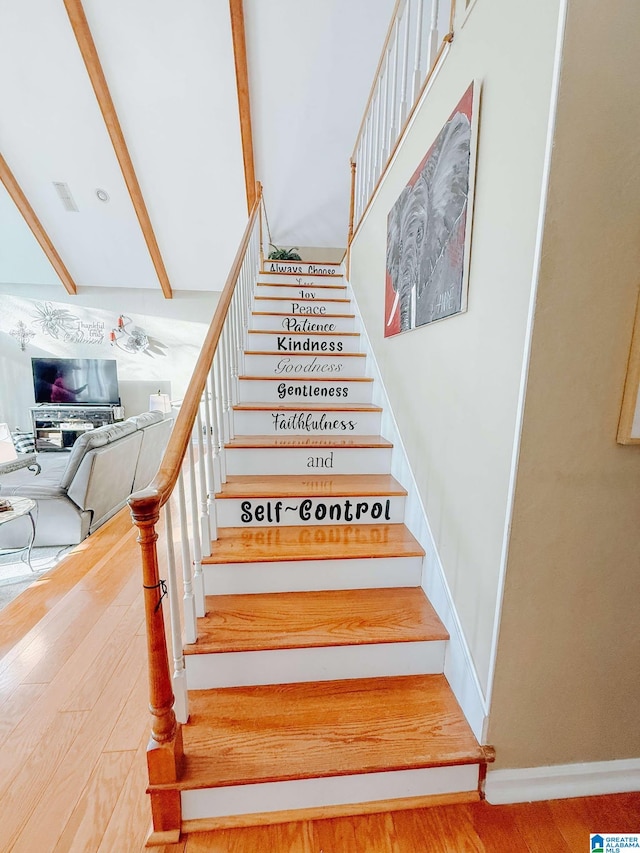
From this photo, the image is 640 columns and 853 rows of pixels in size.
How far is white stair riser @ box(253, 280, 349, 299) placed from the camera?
3.26 m

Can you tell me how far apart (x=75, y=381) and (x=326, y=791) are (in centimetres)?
636

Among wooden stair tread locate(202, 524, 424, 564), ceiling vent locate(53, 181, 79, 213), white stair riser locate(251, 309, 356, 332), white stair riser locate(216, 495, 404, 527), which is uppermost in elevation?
ceiling vent locate(53, 181, 79, 213)

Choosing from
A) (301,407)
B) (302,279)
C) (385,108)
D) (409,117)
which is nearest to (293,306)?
(302,279)

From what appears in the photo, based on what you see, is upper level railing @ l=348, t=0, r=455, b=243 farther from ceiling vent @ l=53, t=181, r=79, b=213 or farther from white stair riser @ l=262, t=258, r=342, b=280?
ceiling vent @ l=53, t=181, r=79, b=213

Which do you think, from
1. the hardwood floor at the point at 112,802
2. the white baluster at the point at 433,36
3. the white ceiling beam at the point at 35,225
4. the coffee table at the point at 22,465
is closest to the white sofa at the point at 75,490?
the coffee table at the point at 22,465

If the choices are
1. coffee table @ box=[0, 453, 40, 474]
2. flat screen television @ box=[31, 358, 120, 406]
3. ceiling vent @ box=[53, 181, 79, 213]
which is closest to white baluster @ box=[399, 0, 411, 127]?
coffee table @ box=[0, 453, 40, 474]

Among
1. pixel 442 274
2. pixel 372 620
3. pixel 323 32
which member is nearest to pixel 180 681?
pixel 372 620

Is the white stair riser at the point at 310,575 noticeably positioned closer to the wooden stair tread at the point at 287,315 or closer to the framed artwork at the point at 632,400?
the framed artwork at the point at 632,400

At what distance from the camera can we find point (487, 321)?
1.10m

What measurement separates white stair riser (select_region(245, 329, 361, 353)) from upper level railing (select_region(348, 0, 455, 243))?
1029 mm

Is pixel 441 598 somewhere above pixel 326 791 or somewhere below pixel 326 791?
above

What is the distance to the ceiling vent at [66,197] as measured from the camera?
14.7ft

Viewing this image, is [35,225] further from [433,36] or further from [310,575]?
[310,575]

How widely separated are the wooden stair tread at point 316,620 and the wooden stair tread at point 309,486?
1.31ft
